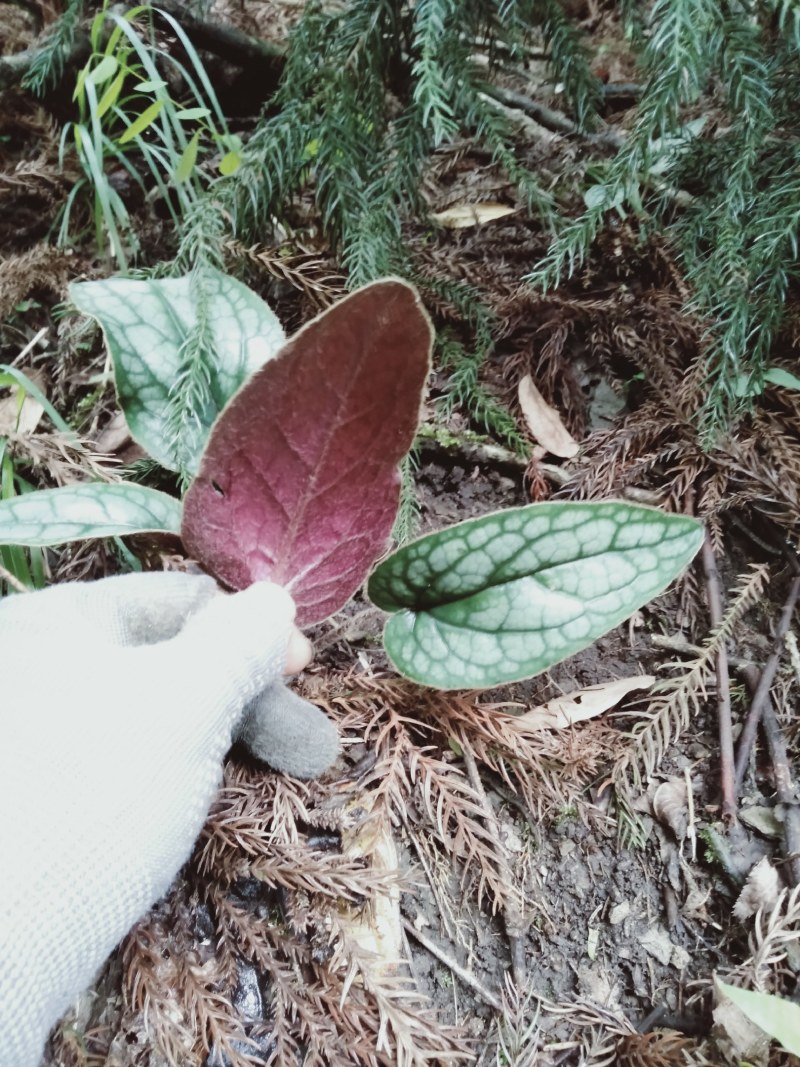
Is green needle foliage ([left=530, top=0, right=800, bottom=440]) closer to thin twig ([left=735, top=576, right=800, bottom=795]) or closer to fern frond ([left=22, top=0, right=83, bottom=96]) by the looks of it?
thin twig ([left=735, top=576, right=800, bottom=795])

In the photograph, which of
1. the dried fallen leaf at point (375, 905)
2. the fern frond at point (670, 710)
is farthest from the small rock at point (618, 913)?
the dried fallen leaf at point (375, 905)

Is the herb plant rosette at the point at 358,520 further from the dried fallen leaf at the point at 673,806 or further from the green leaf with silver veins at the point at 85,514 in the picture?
the dried fallen leaf at the point at 673,806

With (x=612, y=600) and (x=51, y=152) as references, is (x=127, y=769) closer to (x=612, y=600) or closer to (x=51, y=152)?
(x=612, y=600)

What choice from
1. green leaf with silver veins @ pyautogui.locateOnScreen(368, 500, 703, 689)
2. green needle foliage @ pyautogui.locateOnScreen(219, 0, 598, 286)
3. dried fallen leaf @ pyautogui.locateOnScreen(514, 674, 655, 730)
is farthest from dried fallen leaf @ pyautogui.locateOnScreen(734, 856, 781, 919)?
green needle foliage @ pyautogui.locateOnScreen(219, 0, 598, 286)

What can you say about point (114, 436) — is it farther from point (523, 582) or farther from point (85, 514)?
point (523, 582)

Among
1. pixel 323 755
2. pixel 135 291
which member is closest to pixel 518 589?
A: pixel 323 755
